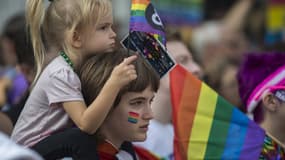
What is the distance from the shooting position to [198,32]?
12.0 m

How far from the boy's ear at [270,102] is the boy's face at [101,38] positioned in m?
1.25

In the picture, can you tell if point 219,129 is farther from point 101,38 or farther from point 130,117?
point 101,38

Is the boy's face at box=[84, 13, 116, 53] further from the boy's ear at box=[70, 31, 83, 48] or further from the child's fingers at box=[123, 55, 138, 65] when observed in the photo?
the child's fingers at box=[123, 55, 138, 65]

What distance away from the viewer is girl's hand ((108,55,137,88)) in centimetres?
450

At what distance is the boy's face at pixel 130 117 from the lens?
15.5 ft

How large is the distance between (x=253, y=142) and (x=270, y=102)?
0.40 m

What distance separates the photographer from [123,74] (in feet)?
14.8

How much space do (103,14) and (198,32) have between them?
7.29 m

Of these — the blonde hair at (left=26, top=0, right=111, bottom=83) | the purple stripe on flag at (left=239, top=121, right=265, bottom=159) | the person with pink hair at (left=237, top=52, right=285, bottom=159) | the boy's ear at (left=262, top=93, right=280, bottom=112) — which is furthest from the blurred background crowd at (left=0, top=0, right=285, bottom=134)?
the blonde hair at (left=26, top=0, right=111, bottom=83)

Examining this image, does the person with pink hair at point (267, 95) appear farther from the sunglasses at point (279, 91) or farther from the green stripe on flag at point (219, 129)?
the green stripe on flag at point (219, 129)

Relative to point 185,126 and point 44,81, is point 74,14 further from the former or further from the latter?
point 185,126

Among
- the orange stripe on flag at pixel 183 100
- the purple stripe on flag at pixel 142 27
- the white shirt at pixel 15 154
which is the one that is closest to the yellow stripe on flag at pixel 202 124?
the orange stripe on flag at pixel 183 100

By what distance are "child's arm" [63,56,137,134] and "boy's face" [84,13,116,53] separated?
254mm

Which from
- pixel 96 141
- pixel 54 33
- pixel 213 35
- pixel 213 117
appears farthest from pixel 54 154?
pixel 213 35
